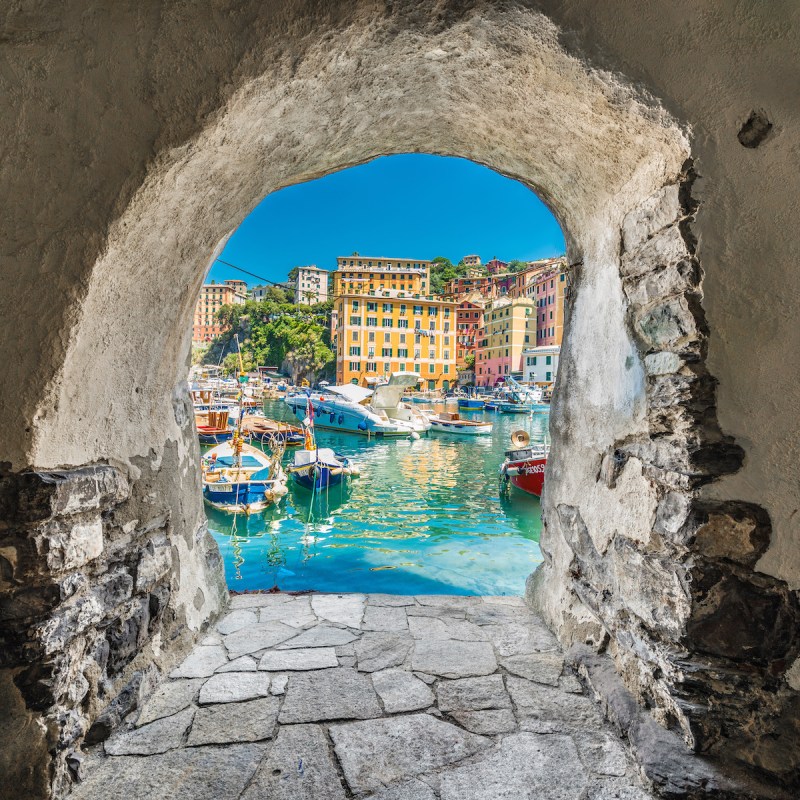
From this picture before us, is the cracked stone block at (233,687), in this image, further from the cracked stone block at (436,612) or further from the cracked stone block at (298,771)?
the cracked stone block at (436,612)

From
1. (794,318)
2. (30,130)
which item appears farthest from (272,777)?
(794,318)

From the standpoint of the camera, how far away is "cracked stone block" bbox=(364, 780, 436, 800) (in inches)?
60.8

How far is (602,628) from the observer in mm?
2139

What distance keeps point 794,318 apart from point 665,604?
1029 millimetres

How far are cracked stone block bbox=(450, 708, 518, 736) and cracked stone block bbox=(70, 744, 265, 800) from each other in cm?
77

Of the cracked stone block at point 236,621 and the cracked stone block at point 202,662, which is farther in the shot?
the cracked stone block at point 236,621

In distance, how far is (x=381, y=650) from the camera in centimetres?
247

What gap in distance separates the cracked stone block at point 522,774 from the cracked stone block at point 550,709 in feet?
0.27

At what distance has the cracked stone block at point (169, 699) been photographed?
6.25ft

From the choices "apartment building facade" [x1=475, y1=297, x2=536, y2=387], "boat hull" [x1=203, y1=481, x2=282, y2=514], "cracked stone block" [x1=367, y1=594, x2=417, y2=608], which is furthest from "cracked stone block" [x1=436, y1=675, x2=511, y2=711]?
"apartment building facade" [x1=475, y1=297, x2=536, y2=387]

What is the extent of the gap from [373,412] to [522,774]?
1066 inches

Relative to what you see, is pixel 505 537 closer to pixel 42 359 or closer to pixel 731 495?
pixel 731 495

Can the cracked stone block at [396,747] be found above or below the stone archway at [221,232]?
below

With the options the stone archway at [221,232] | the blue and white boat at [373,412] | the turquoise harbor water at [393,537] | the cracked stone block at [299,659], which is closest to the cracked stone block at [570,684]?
the stone archway at [221,232]
